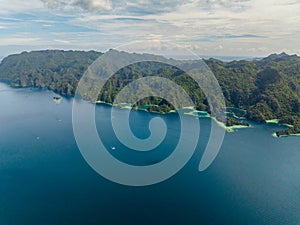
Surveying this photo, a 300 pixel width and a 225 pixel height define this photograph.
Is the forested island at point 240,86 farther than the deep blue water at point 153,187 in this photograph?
Yes

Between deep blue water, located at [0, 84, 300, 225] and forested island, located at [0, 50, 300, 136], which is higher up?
forested island, located at [0, 50, 300, 136]

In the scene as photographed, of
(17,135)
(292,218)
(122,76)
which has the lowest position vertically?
→ (292,218)

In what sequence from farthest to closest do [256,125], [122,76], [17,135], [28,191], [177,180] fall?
[122,76] < [256,125] < [17,135] < [177,180] < [28,191]

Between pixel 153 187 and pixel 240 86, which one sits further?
pixel 240 86

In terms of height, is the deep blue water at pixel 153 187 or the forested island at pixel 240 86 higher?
the forested island at pixel 240 86

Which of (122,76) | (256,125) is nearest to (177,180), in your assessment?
(256,125)

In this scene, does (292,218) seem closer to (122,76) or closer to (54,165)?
(54,165)

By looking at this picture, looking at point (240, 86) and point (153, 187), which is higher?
point (240, 86)

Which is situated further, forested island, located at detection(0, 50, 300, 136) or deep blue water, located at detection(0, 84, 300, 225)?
forested island, located at detection(0, 50, 300, 136)
